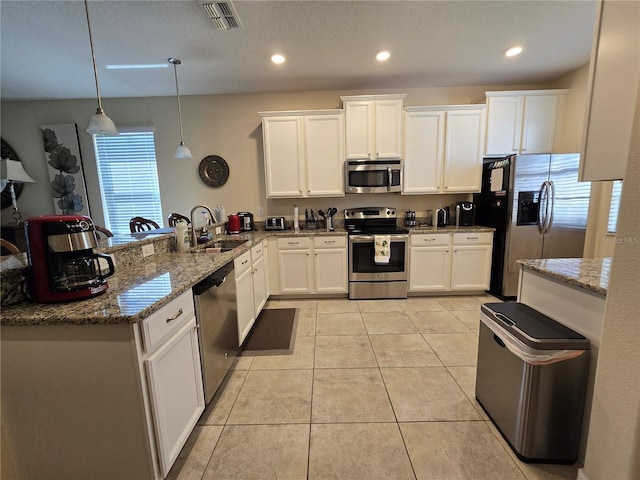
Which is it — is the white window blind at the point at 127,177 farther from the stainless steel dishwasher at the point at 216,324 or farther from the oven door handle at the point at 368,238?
the oven door handle at the point at 368,238

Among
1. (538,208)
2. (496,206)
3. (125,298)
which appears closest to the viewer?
(125,298)

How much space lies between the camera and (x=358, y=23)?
7.54 ft

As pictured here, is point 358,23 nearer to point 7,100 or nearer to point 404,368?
point 404,368

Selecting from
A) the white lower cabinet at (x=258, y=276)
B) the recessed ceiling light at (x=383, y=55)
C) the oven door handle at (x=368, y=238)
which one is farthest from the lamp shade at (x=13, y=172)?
the recessed ceiling light at (x=383, y=55)

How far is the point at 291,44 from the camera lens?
259 centimetres

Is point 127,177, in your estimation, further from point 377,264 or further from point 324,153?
point 377,264

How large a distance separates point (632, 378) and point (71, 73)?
16.8ft

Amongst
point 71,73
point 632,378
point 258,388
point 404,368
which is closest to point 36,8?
point 71,73

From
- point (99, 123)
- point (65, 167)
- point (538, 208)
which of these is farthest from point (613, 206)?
point (65, 167)

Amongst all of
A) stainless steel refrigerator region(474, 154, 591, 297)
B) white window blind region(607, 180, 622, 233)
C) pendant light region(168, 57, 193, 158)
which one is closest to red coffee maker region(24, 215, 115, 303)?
pendant light region(168, 57, 193, 158)

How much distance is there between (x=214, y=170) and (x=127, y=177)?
140cm

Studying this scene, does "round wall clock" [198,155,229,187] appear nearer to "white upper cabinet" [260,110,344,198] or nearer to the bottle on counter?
"white upper cabinet" [260,110,344,198]

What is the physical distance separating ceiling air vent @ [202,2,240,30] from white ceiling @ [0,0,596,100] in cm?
7

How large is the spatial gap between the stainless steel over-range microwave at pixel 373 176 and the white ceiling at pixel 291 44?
1.08 metres
